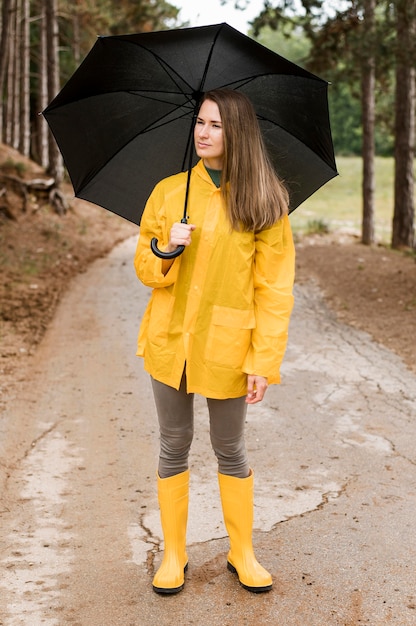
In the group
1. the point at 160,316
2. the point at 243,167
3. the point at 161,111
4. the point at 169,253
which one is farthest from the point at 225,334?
Answer: the point at 161,111

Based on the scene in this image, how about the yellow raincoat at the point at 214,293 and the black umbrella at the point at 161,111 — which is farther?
the black umbrella at the point at 161,111

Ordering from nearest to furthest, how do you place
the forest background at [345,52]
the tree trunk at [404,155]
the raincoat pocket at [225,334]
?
the raincoat pocket at [225,334], the forest background at [345,52], the tree trunk at [404,155]

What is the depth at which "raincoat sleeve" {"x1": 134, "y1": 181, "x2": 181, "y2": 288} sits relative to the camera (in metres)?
3.34

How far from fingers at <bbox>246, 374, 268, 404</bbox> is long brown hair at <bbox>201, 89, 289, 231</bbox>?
2.05 ft

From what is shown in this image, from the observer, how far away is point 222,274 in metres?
3.37

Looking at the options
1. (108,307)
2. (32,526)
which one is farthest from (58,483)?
(108,307)

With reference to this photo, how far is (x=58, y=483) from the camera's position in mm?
4930

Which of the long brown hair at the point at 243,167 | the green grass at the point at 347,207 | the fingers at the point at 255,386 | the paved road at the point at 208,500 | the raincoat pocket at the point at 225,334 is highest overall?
the long brown hair at the point at 243,167

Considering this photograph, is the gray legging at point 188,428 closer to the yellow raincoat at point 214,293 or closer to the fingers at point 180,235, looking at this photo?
the yellow raincoat at point 214,293

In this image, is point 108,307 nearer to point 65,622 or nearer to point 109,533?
→ point 109,533

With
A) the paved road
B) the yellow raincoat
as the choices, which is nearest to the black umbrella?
the yellow raincoat

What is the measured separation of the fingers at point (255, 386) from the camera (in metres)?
3.38

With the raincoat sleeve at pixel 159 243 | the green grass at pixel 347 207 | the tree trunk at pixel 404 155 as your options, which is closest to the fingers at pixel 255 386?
the raincoat sleeve at pixel 159 243

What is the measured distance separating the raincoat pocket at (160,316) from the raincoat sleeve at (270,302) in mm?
367
